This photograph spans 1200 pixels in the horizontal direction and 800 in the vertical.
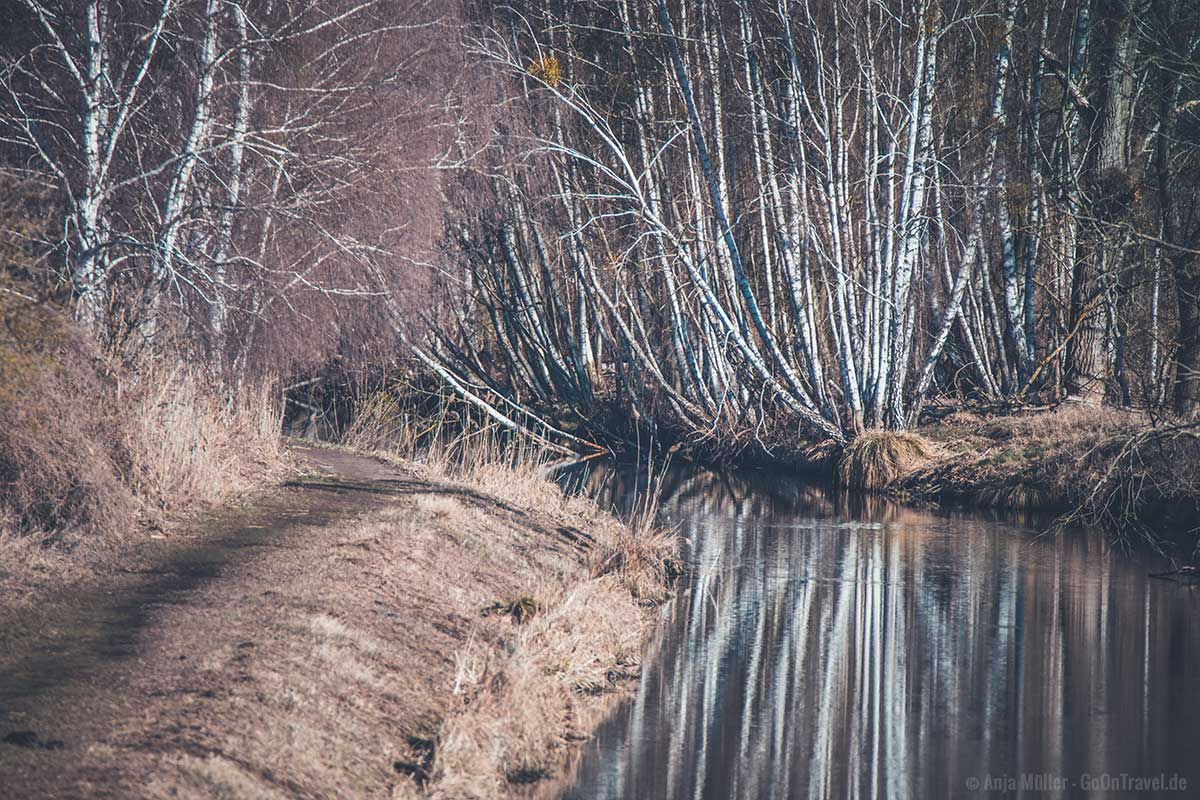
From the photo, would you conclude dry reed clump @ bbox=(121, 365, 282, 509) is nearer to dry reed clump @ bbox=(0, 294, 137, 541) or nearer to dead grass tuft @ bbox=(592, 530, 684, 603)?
dry reed clump @ bbox=(0, 294, 137, 541)

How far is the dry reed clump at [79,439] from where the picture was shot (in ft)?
29.0


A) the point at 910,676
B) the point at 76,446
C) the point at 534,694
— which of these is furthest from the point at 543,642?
the point at 76,446

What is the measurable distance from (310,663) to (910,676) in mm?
4980

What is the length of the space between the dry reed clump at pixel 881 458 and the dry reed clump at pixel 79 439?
39.7 feet

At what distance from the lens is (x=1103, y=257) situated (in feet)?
66.5

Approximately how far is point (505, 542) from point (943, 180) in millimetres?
14859

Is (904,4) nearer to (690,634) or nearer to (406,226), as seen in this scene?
(406,226)

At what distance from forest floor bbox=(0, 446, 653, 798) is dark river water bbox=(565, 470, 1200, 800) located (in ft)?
2.14

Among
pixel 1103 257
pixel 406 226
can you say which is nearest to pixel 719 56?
pixel 1103 257

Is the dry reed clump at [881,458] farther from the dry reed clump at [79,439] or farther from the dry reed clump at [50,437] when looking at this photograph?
the dry reed clump at [50,437]

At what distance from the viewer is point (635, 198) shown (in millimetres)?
20922

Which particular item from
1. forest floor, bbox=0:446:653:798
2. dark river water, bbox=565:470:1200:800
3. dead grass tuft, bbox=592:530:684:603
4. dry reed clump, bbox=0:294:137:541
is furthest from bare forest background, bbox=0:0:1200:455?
dark river water, bbox=565:470:1200:800

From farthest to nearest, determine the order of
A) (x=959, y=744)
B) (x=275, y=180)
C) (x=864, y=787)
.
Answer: (x=275, y=180) < (x=959, y=744) < (x=864, y=787)

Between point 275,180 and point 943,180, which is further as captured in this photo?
point 943,180
